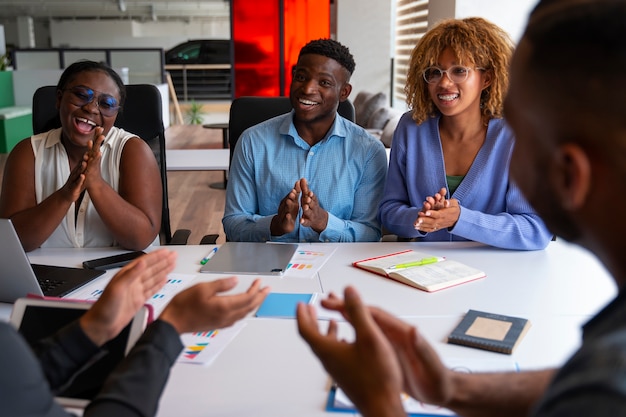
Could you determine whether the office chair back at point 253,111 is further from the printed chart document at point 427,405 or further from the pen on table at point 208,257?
the printed chart document at point 427,405

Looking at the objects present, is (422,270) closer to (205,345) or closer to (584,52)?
(205,345)

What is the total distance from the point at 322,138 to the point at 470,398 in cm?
155

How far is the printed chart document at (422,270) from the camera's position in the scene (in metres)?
1.75

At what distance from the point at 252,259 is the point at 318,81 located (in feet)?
2.48

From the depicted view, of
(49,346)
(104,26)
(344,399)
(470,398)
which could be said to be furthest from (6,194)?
(104,26)

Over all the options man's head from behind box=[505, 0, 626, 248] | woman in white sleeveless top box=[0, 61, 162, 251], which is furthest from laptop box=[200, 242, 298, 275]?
man's head from behind box=[505, 0, 626, 248]

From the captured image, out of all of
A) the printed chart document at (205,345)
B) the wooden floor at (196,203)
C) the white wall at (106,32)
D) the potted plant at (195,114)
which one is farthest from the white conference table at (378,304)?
the white wall at (106,32)

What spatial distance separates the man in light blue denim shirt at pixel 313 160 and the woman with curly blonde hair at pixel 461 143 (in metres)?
0.10

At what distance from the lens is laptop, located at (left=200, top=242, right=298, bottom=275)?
1.87 meters

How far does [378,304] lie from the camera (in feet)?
5.33

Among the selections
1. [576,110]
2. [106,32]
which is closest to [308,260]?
[576,110]

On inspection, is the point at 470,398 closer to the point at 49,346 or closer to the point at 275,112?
the point at 49,346

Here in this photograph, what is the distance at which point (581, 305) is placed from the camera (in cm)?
162

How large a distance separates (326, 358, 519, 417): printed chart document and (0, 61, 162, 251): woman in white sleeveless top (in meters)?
1.13
